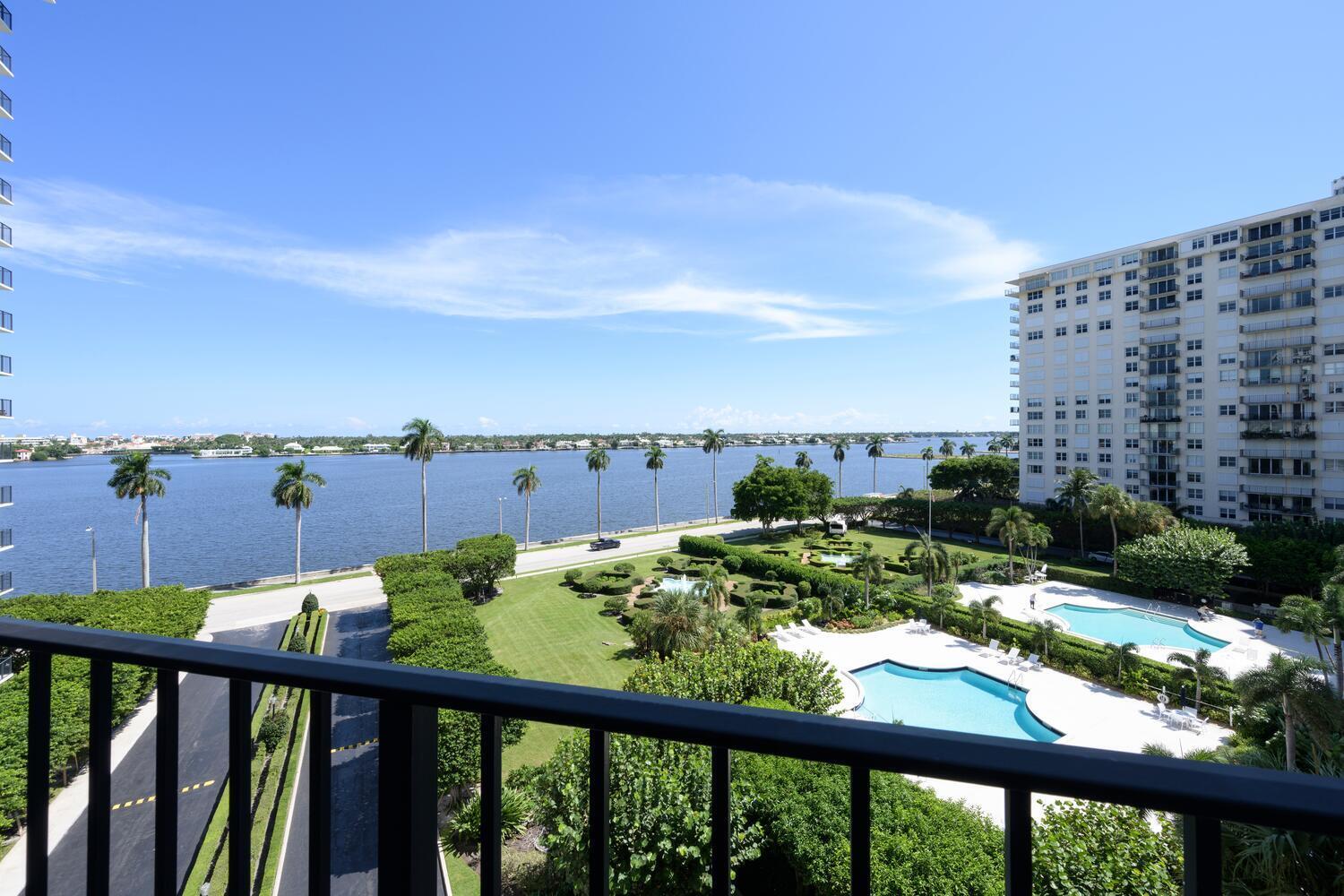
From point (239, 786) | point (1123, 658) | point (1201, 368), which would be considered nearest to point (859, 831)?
point (239, 786)

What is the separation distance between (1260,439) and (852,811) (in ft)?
183

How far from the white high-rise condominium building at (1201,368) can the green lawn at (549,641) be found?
1715 inches

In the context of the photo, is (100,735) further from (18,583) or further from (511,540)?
(18,583)

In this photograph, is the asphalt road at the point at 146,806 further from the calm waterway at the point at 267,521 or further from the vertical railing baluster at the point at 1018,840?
the calm waterway at the point at 267,521

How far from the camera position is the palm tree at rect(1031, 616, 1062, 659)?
23078 millimetres

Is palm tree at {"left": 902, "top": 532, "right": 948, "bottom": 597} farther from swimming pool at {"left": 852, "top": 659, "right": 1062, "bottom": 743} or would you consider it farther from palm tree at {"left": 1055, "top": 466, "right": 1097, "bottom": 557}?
palm tree at {"left": 1055, "top": 466, "right": 1097, "bottom": 557}

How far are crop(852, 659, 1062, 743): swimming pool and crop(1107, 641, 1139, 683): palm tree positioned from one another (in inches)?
134

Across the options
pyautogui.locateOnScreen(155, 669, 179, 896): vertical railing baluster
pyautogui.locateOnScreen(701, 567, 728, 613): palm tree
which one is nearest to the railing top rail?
pyautogui.locateOnScreen(155, 669, 179, 896): vertical railing baluster

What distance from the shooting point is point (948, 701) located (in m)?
21.0

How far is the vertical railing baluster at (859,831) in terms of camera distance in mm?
1020

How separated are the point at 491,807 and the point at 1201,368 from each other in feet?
191

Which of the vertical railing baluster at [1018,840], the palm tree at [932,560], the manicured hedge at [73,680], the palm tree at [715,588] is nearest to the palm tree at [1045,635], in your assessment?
the palm tree at [932,560]

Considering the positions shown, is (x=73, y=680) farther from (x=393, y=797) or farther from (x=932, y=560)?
(x=932, y=560)

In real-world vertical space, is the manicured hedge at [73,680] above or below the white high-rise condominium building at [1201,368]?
below
